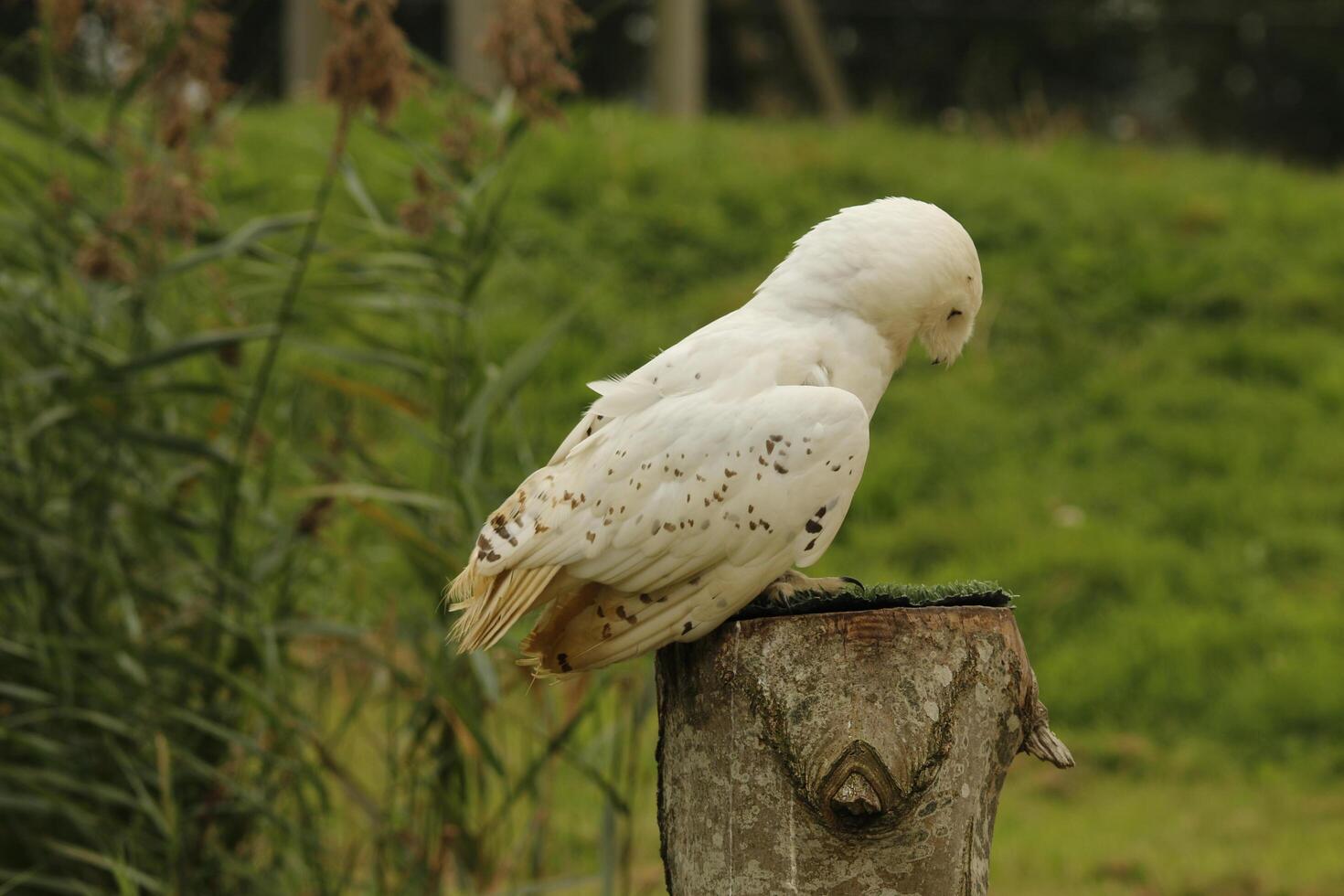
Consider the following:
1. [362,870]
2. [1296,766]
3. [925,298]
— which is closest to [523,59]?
[925,298]

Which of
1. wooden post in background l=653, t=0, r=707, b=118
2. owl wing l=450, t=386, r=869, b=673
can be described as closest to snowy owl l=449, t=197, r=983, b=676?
owl wing l=450, t=386, r=869, b=673

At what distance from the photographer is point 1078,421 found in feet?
26.0

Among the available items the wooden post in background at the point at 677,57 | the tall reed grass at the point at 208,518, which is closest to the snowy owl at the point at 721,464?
the tall reed grass at the point at 208,518

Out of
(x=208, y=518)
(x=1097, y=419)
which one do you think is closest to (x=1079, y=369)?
(x=1097, y=419)

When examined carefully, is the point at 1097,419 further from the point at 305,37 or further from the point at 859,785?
the point at 305,37

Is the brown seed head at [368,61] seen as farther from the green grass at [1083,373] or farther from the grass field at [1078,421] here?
the green grass at [1083,373]

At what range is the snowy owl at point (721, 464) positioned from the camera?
251 cm

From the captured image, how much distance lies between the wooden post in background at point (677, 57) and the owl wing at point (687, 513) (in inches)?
305

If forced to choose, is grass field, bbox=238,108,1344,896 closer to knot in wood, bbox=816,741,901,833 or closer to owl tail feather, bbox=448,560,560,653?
owl tail feather, bbox=448,560,560,653

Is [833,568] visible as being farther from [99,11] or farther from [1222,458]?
[99,11]

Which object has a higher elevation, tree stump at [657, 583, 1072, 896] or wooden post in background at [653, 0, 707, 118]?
wooden post in background at [653, 0, 707, 118]

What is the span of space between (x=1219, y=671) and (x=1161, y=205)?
372 centimetres

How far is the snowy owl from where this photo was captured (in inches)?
98.7

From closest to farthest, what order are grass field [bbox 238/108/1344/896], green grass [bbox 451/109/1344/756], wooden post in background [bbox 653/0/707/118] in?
1. grass field [bbox 238/108/1344/896]
2. green grass [bbox 451/109/1344/756]
3. wooden post in background [bbox 653/0/707/118]
